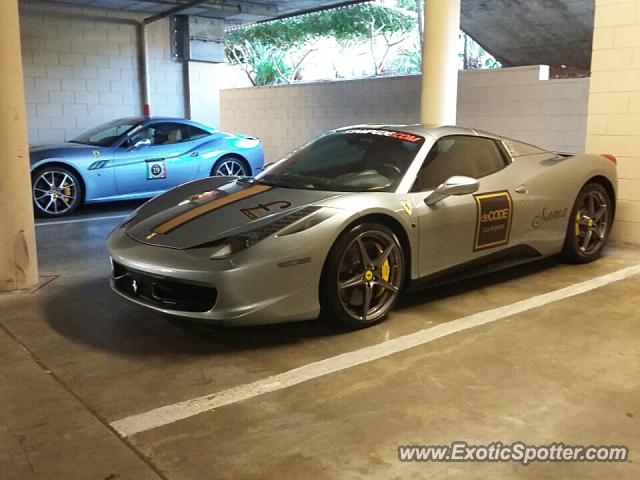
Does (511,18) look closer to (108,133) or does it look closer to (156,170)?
(156,170)

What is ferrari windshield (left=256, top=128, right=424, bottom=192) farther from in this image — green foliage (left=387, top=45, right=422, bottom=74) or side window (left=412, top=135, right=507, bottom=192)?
green foliage (left=387, top=45, right=422, bottom=74)

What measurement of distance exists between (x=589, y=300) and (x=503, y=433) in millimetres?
2222

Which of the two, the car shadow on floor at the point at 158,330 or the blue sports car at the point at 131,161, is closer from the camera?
the car shadow on floor at the point at 158,330

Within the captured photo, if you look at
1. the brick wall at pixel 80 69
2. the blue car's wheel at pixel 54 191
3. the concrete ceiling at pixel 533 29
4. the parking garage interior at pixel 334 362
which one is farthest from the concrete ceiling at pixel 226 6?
the parking garage interior at pixel 334 362

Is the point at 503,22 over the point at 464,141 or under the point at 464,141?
over

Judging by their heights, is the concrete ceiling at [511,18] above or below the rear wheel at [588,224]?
above

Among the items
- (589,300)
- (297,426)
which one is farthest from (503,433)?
(589,300)

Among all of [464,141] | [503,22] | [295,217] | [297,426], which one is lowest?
[297,426]

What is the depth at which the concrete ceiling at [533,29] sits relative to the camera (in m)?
12.3

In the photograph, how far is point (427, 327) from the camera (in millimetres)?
4078

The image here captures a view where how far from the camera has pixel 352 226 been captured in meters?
3.84

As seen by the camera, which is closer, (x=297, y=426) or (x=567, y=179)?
(x=297, y=426)

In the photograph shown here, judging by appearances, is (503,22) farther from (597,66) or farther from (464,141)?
(464,141)

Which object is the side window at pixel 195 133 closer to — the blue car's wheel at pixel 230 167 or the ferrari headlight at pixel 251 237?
the blue car's wheel at pixel 230 167
